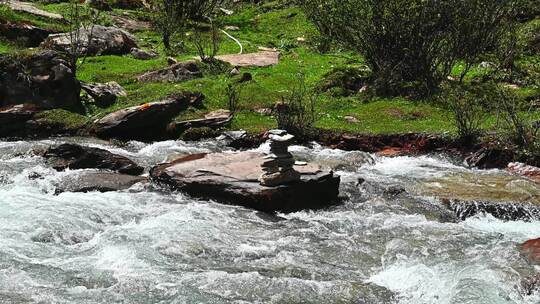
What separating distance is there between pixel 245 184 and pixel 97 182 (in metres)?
3.52

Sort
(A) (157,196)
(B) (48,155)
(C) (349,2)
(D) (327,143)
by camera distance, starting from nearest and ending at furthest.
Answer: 1. (A) (157,196)
2. (B) (48,155)
3. (D) (327,143)
4. (C) (349,2)

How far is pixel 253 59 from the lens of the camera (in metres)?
31.3

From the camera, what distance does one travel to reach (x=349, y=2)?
25.3m

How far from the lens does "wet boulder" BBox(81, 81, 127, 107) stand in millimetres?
22672

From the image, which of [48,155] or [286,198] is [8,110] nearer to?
[48,155]

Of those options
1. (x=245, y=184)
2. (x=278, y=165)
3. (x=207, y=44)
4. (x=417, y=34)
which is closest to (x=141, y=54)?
(x=207, y=44)

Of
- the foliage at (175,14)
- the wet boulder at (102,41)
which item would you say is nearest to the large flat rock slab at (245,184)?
the wet boulder at (102,41)

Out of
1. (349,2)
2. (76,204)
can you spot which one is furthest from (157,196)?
(349,2)

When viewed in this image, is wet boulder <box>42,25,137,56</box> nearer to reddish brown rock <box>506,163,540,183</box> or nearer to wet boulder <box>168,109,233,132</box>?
wet boulder <box>168,109,233,132</box>

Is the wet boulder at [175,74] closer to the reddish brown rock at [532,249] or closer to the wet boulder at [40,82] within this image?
the wet boulder at [40,82]

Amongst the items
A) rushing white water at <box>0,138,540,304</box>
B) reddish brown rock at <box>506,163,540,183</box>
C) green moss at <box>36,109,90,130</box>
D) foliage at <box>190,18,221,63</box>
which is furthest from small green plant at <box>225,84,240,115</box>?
reddish brown rock at <box>506,163,540,183</box>

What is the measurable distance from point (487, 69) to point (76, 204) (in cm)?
2043

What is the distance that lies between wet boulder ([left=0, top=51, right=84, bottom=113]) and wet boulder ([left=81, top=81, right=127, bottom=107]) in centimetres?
77

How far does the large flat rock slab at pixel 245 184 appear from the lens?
45.4 feet
